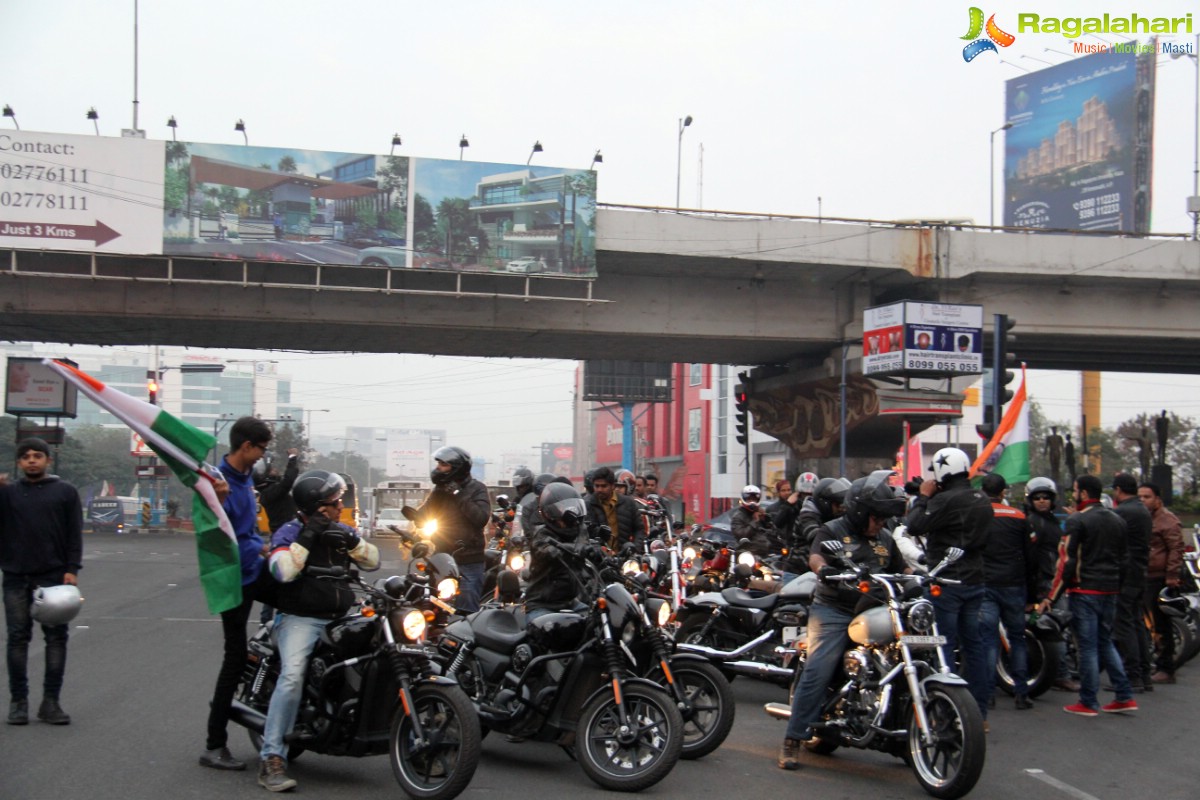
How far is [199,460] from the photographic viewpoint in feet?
21.4

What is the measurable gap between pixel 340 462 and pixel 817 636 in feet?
452

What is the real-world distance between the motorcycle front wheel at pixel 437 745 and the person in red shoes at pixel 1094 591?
559cm

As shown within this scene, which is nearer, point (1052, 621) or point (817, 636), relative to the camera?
point (817, 636)

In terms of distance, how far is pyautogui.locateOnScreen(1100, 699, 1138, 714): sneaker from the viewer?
9.46 m

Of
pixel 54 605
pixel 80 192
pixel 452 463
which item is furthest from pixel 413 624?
pixel 80 192

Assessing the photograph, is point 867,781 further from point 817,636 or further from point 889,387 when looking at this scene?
point 889,387

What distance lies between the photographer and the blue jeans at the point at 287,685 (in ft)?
20.6

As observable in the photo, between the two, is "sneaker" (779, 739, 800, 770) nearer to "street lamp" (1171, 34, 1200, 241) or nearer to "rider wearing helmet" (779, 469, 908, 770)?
"rider wearing helmet" (779, 469, 908, 770)

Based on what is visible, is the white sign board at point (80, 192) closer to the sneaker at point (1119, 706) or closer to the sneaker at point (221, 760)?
the sneaker at point (221, 760)

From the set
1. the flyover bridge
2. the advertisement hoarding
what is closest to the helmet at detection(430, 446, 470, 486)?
the flyover bridge

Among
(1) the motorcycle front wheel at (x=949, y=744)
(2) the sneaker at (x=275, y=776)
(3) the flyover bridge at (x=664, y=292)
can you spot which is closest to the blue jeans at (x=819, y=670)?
(1) the motorcycle front wheel at (x=949, y=744)

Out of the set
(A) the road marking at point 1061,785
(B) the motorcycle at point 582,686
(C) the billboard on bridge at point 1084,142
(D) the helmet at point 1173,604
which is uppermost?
(C) the billboard on bridge at point 1084,142

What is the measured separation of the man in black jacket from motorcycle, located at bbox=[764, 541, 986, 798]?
90cm

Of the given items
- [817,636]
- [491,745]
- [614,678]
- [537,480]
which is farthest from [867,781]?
[537,480]
